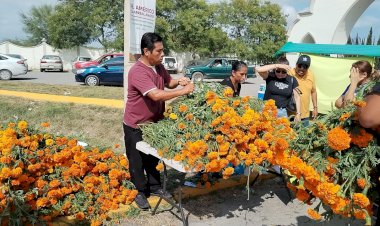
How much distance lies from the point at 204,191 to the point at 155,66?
70.4 inches

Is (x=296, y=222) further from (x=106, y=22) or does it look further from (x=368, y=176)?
(x=106, y=22)

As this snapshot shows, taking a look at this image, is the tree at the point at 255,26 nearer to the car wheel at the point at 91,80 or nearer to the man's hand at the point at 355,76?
the car wheel at the point at 91,80

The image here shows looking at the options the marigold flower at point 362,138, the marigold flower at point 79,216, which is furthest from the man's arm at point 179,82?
the marigold flower at point 362,138

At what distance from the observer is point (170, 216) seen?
3.75 m

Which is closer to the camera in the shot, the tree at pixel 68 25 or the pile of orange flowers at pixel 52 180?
the pile of orange flowers at pixel 52 180

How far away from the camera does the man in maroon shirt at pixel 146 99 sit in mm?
3246

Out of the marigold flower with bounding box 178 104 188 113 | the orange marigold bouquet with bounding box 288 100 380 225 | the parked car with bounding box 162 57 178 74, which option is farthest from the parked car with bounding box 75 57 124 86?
the orange marigold bouquet with bounding box 288 100 380 225

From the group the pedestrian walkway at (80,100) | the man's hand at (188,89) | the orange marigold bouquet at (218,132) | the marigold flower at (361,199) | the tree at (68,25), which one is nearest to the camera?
the marigold flower at (361,199)

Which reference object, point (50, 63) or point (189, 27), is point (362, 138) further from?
point (189, 27)

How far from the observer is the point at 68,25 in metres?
32.3

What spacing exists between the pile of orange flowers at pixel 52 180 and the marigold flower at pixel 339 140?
7.66ft

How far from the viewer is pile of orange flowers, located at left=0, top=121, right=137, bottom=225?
306 centimetres

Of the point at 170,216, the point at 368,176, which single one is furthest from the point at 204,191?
the point at 368,176

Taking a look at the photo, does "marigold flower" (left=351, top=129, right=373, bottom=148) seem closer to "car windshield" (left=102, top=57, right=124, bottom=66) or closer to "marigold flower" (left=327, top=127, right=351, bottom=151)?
"marigold flower" (left=327, top=127, right=351, bottom=151)
